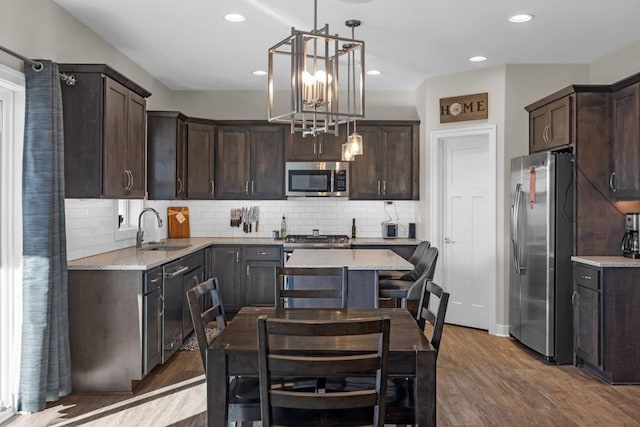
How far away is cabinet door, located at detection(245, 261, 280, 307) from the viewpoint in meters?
6.32

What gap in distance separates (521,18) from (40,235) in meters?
3.85

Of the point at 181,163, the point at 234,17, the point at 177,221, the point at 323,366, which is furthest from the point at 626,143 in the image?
the point at 177,221

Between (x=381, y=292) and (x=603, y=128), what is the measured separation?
234 cm

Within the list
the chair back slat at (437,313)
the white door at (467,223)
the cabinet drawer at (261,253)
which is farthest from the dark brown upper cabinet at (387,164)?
the chair back slat at (437,313)

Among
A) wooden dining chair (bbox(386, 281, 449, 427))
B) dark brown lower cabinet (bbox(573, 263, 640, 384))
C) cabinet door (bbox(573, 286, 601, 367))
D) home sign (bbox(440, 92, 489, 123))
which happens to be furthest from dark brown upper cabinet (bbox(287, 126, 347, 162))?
wooden dining chair (bbox(386, 281, 449, 427))

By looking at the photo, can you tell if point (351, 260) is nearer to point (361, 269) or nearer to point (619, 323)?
point (361, 269)

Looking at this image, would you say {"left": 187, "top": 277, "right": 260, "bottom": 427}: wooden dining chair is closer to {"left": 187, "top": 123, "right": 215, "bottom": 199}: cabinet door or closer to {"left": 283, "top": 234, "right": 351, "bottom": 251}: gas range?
{"left": 283, "top": 234, "right": 351, "bottom": 251}: gas range

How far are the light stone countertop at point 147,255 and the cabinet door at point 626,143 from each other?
2116 millimetres

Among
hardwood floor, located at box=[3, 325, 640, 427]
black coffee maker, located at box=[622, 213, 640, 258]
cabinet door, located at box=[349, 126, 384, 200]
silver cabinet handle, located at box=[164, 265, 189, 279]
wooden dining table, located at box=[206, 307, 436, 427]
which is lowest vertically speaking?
hardwood floor, located at box=[3, 325, 640, 427]

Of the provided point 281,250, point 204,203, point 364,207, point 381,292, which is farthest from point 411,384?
point 204,203

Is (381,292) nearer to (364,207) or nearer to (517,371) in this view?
(517,371)

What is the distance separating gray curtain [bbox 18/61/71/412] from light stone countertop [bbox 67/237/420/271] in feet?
1.21

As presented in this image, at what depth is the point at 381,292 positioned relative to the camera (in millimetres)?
4332

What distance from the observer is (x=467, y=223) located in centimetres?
603
